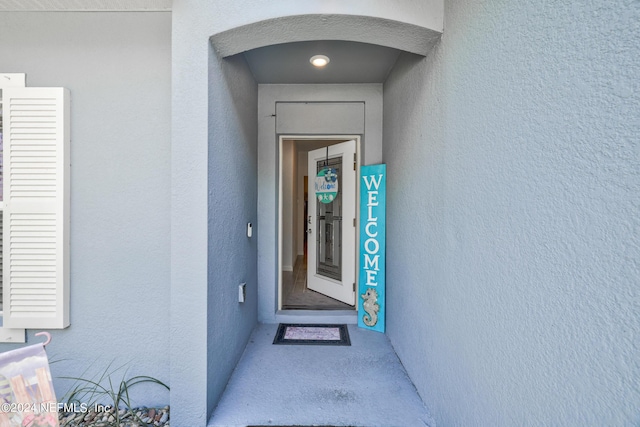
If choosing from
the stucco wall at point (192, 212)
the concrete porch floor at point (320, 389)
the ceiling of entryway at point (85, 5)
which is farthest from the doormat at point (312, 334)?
the ceiling of entryway at point (85, 5)

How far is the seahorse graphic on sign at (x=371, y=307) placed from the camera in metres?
2.68

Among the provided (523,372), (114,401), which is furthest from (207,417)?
(523,372)

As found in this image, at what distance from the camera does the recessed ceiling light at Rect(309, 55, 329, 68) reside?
89.8 inches

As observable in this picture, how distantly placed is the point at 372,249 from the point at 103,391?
7.92 ft

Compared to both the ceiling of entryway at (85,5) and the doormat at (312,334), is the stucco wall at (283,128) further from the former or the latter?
the ceiling of entryway at (85,5)

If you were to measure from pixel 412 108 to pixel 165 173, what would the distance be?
1.85 metres

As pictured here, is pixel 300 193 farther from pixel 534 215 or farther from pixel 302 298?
pixel 534 215

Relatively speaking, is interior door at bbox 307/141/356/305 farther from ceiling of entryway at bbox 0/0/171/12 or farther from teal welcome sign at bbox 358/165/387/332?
ceiling of entryway at bbox 0/0/171/12

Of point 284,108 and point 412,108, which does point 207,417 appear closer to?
point 412,108

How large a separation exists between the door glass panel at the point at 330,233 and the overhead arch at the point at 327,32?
5.89ft

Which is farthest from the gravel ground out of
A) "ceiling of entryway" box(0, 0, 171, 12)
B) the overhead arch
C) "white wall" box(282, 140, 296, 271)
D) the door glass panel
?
"white wall" box(282, 140, 296, 271)

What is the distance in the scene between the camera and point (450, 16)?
143cm

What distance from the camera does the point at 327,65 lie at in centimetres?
244

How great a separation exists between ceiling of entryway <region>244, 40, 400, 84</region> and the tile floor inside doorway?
8.49 feet
